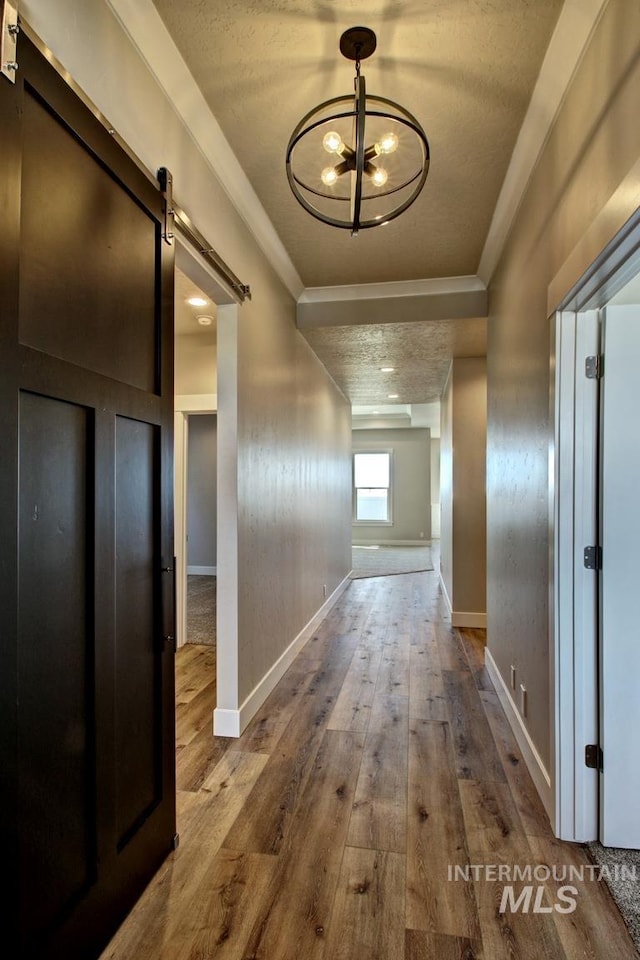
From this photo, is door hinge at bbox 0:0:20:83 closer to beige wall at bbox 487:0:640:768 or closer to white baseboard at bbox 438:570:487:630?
beige wall at bbox 487:0:640:768

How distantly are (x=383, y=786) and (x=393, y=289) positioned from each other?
10.4 feet

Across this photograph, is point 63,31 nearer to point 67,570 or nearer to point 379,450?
point 67,570

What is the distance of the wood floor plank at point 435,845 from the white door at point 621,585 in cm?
56

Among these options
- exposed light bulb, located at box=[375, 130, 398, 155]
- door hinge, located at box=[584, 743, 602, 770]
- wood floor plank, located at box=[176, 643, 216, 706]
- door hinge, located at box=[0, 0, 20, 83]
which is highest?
exposed light bulb, located at box=[375, 130, 398, 155]

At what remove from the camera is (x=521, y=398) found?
2336mm

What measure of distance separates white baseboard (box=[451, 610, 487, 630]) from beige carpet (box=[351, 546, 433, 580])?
8.57ft

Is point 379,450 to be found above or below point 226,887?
above

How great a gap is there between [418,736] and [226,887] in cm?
127

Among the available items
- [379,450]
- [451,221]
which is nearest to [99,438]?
[451,221]

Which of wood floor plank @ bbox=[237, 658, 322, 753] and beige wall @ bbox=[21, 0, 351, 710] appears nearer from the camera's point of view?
beige wall @ bbox=[21, 0, 351, 710]

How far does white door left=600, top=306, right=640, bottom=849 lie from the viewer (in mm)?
1678

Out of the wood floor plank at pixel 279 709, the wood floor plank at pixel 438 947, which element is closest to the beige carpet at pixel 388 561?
the wood floor plank at pixel 279 709

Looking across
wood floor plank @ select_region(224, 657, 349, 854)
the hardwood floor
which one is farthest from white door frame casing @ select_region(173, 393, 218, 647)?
wood floor plank @ select_region(224, 657, 349, 854)

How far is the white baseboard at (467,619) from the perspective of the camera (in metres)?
→ 4.47
